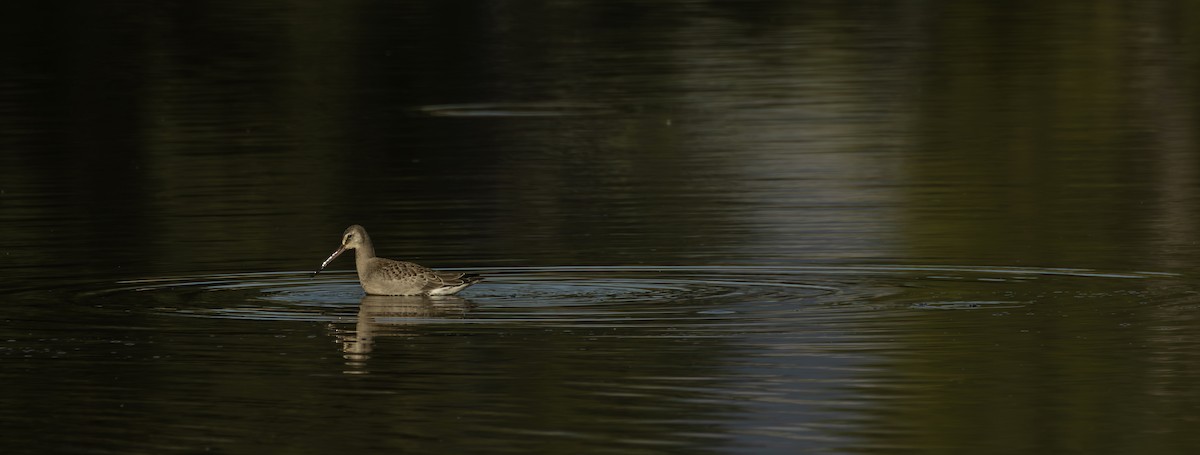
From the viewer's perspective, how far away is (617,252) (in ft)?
65.6

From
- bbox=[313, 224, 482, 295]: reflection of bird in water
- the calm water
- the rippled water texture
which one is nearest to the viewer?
the rippled water texture

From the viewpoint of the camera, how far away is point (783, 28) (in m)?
53.2

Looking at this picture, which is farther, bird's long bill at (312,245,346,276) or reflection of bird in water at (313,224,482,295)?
bird's long bill at (312,245,346,276)

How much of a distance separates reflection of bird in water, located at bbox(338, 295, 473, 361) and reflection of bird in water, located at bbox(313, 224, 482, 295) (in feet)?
0.25

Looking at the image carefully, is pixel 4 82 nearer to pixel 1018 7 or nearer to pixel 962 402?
pixel 1018 7

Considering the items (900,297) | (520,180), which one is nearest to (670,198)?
(520,180)

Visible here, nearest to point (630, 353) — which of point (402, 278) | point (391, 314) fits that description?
point (391, 314)

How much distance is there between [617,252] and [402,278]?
261 cm

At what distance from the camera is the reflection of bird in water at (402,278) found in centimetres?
1764

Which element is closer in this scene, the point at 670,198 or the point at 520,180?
the point at 670,198

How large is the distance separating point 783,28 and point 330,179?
26.8 m

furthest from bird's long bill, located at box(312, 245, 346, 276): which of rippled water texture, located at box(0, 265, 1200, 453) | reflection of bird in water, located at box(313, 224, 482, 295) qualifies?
rippled water texture, located at box(0, 265, 1200, 453)

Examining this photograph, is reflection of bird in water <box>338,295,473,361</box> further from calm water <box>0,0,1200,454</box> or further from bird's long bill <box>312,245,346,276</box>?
bird's long bill <box>312,245,346,276</box>

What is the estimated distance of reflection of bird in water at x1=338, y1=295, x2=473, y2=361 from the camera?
15.5 meters
